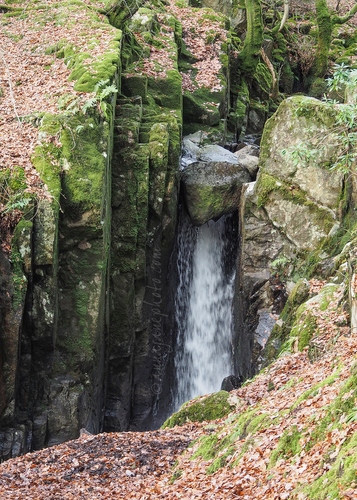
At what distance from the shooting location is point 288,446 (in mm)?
6184

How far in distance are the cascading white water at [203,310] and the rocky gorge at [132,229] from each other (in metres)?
0.47

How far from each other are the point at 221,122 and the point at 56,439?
12.8 meters

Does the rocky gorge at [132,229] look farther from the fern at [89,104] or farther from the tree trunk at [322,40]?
the tree trunk at [322,40]

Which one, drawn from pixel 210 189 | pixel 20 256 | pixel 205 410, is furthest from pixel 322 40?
pixel 205 410

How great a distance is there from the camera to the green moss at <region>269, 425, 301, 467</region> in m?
6.05

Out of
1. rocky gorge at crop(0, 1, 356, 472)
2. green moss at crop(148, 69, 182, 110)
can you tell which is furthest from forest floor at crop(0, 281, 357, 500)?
green moss at crop(148, 69, 182, 110)

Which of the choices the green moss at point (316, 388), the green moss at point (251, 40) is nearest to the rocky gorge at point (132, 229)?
the green moss at point (316, 388)

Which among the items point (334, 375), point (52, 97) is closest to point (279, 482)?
point (334, 375)

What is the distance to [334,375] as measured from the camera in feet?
23.2

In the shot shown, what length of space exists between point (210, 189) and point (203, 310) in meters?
3.66

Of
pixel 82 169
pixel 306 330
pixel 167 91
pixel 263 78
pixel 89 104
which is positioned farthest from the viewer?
pixel 263 78

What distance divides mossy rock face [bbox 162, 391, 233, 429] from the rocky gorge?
1.80 meters

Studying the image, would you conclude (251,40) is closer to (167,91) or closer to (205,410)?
(167,91)

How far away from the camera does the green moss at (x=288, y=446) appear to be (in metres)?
6.05
